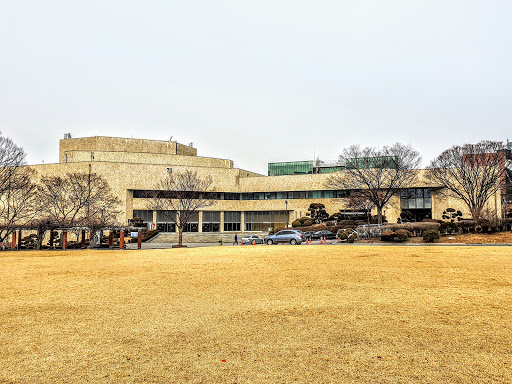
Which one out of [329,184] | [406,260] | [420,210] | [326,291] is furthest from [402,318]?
[420,210]

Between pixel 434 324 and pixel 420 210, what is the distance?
61.1 metres

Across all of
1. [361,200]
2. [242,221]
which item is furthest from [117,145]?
[361,200]

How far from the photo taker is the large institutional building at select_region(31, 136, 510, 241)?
212ft

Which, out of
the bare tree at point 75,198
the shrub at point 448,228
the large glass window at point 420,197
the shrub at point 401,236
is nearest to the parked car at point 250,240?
the bare tree at point 75,198

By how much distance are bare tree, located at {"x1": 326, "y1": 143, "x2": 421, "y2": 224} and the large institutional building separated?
7.41 m

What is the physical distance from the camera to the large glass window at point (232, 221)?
235 ft

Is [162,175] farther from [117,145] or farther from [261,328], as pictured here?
[261,328]

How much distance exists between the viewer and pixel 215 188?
230ft

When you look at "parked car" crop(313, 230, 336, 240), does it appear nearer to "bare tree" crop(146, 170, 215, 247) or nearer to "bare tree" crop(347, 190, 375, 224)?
"bare tree" crop(347, 190, 375, 224)

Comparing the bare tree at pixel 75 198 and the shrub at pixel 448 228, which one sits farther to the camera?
the bare tree at pixel 75 198

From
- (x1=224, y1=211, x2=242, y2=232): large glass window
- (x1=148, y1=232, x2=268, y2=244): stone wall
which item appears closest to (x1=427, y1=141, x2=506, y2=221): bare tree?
(x1=148, y1=232, x2=268, y2=244): stone wall

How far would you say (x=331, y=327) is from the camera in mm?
8289

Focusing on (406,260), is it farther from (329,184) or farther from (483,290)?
(329,184)

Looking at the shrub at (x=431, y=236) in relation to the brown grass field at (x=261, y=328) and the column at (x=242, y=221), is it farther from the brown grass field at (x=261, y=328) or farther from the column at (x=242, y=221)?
the column at (x=242, y=221)
